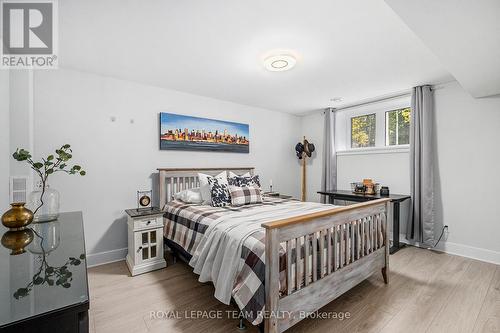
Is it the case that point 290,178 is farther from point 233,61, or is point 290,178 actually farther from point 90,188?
point 90,188

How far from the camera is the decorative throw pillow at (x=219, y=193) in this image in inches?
113

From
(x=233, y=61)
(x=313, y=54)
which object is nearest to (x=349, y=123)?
(x=313, y=54)

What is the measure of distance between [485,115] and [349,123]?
182cm

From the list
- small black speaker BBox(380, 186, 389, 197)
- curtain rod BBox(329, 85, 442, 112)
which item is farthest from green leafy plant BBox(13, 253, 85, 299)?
curtain rod BBox(329, 85, 442, 112)

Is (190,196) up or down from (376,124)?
down

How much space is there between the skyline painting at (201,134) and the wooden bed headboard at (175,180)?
1.12 feet

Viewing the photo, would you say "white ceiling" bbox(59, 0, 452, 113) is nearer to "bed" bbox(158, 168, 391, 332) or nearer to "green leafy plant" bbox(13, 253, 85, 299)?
"bed" bbox(158, 168, 391, 332)

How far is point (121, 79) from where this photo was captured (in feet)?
9.70

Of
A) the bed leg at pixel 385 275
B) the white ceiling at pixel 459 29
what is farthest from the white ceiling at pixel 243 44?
the bed leg at pixel 385 275

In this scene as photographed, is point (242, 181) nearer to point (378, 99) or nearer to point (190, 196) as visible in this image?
point (190, 196)

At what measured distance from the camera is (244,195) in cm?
298

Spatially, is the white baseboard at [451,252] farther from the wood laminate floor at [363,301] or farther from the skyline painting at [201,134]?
the skyline painting at [201,134]

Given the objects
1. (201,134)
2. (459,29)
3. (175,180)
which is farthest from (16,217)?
(459,29)

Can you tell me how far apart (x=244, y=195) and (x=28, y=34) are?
98.8 inches
